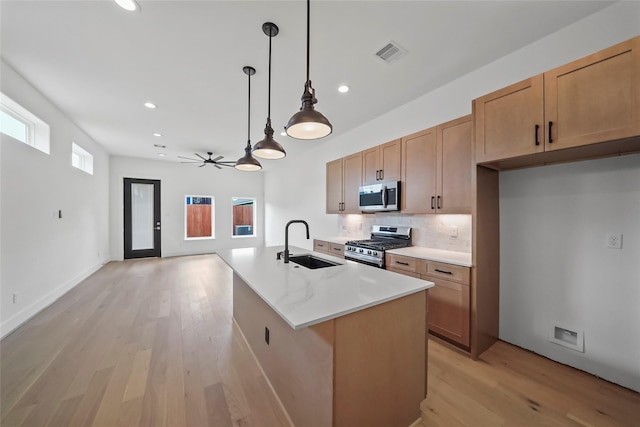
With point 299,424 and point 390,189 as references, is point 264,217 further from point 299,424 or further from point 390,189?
point 299,424

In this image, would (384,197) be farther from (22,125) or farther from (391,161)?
(22,125)

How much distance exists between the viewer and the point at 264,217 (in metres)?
8.36

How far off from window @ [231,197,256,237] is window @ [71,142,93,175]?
3.52 m

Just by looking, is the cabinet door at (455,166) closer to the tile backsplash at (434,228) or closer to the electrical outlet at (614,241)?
the tile backsplash at (434,228)

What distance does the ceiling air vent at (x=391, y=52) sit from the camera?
7.14ft

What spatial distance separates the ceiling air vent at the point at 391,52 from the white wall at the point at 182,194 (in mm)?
6442

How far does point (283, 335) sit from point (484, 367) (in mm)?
1783

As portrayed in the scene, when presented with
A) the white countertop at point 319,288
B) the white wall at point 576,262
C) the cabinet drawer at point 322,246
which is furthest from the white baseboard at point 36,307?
the white wall at point 576,262

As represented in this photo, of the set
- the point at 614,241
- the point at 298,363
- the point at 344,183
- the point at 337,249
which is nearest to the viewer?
the point at 298,363

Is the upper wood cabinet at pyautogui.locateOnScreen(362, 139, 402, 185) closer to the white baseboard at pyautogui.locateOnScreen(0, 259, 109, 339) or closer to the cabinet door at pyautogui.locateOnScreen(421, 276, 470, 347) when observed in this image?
the cabinet door at pyautogui.locateOnScreen(421, 276, 470, 347)

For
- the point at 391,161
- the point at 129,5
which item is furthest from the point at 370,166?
the point at 129,5

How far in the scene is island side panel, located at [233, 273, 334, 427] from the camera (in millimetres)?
1179

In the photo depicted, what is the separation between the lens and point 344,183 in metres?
4.04

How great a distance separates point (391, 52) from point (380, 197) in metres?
1.68
